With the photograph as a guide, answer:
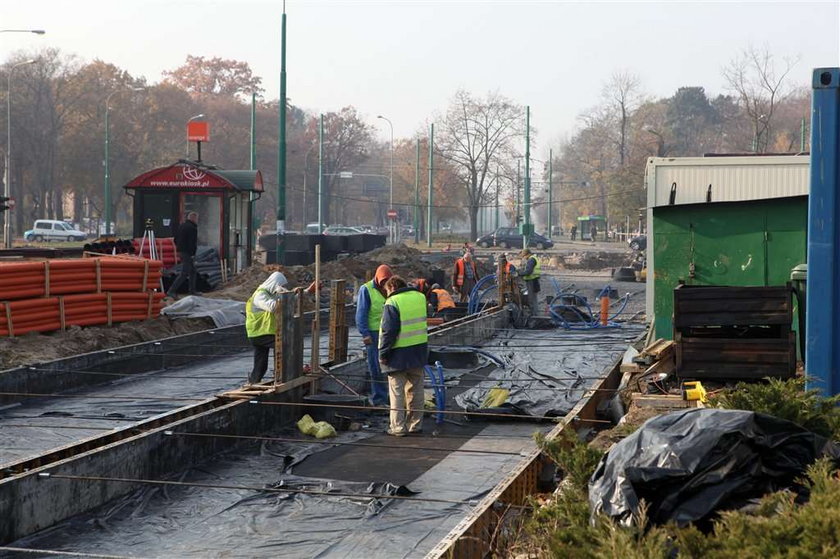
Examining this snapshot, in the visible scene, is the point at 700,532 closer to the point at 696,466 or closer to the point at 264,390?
the point at 696,466

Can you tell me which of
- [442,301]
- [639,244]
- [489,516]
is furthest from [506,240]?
[489,516]

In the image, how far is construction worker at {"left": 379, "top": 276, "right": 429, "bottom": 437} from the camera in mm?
11867

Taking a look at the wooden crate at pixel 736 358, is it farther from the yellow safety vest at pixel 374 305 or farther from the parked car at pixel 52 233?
the parked car at pixel 52 233

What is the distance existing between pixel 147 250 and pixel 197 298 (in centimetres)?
382

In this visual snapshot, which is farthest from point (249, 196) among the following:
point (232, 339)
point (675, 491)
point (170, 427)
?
point (675, 491)

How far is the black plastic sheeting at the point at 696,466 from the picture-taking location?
201 inches

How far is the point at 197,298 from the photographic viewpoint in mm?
22172

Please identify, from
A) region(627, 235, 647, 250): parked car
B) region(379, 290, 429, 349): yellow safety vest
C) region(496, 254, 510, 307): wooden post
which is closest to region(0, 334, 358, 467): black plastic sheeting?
region(379, 290, 429, 349): yellow safety vest

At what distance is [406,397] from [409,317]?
35.8 inches

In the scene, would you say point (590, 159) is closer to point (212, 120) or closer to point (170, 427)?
point (212, 120)

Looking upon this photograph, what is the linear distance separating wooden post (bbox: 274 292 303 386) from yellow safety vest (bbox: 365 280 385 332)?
0.87 meters

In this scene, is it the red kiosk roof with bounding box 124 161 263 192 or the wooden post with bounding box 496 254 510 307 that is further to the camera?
the red kiosk roof with bounding box 124 161 263 192

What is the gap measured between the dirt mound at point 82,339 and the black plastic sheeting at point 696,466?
11.8 meters

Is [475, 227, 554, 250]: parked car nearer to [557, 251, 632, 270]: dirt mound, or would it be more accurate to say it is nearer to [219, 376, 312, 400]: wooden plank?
[557, 251, 632, 270]: dirt mound
